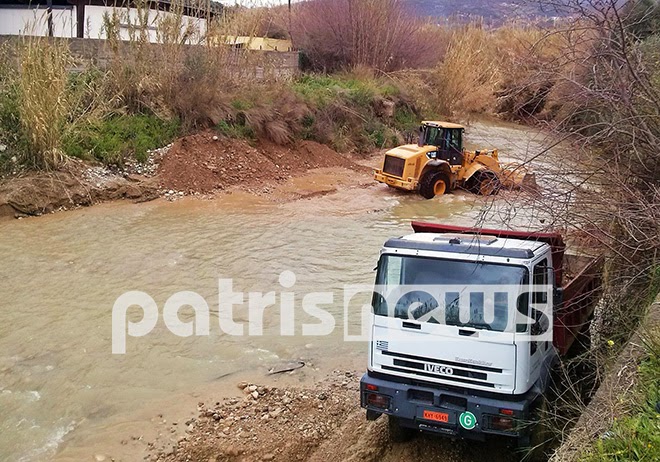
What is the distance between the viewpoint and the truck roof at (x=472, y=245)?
569 centimetres

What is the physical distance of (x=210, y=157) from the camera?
63.4 feet

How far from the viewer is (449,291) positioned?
5.70m

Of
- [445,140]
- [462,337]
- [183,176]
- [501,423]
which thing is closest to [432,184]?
[445,140]

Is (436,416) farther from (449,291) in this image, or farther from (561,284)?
(561,284)

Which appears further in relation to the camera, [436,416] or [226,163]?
[226,163]

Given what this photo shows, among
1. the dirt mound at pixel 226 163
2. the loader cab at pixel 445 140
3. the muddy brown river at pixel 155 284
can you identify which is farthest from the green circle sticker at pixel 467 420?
the dirt mound at pixel 226 163

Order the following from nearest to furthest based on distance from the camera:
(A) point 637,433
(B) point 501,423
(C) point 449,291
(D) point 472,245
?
1. (A) point 637,433
2. (B) point 501,423
3. (C) point 449,291
4. (D) point 472,245

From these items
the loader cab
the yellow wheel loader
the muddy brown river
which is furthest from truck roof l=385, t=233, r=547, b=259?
the loader cab

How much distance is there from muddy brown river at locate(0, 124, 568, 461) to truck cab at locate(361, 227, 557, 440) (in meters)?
0.68

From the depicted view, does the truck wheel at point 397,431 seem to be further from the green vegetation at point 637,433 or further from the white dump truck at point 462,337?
the green vegetation at point 637,433

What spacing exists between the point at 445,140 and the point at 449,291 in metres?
13.0

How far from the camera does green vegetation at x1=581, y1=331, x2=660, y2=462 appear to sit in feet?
11.9

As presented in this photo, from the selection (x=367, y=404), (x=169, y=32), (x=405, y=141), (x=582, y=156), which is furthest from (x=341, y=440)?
(x=405, y=141)

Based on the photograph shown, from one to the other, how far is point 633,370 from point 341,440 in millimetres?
2861
